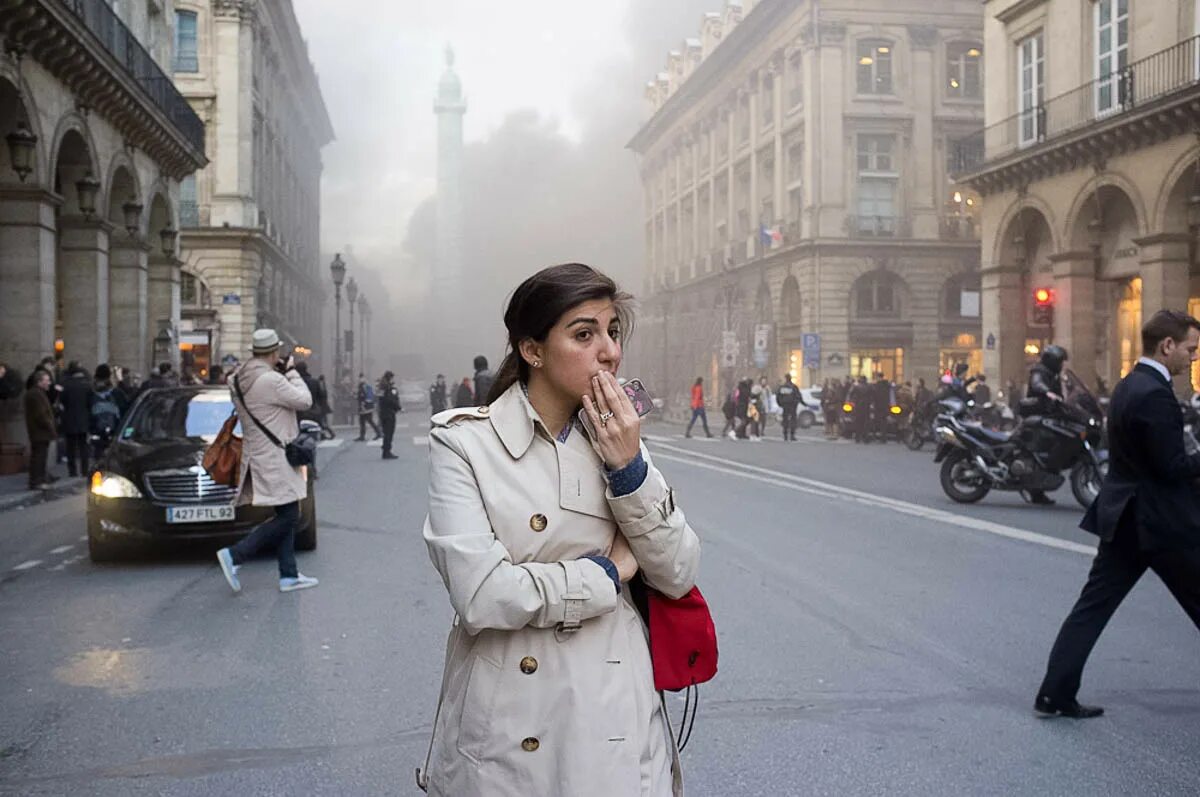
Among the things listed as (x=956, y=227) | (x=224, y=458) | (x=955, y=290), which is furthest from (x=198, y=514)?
(x=956, y=227)

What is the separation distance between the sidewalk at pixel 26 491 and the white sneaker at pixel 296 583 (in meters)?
7.22

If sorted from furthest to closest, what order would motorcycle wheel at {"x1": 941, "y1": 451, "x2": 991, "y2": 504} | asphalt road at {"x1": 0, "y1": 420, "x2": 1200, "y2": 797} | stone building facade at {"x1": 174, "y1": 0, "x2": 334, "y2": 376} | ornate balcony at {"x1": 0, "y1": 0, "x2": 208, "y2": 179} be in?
stone building facade at {"x1": 174, "y1": 0, "x2": 334, "y2": 376} < ornate balcony at {"x1": 0, "y1": 0, "x2": 208, "y2": 179} < motorcycle wheel at {"x1": 941, "y1": 451, "x2": 991, "y2": 504} < asphalt road at {"x1": 0, "y1": 420, "x2": 1200, "y2": 797}

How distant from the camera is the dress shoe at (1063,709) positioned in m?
4.83

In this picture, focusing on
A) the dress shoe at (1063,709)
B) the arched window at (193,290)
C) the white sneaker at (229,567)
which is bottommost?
the dress shoe at (1063,709)

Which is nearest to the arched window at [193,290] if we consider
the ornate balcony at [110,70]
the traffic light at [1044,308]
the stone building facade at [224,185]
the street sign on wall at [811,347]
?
the stone building facade at [224,185]

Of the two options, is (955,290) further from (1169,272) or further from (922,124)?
(1169,272)

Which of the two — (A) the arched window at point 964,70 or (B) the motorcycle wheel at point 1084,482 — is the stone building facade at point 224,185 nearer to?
(A) the arched window at point 964,70

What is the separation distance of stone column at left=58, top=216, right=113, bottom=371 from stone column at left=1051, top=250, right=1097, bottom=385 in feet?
68.8

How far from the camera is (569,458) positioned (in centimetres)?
220

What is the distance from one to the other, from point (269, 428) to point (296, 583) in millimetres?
1136

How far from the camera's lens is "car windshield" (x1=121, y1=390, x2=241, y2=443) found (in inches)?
394

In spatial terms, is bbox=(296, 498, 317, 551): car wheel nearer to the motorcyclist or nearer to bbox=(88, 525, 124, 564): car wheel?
bbox=(88, 525, 124, 564): car wheel

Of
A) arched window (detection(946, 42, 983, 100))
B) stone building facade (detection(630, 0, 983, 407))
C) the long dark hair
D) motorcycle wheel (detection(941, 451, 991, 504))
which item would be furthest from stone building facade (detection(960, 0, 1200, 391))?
the long dark hair

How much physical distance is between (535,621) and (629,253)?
94.7 metres
